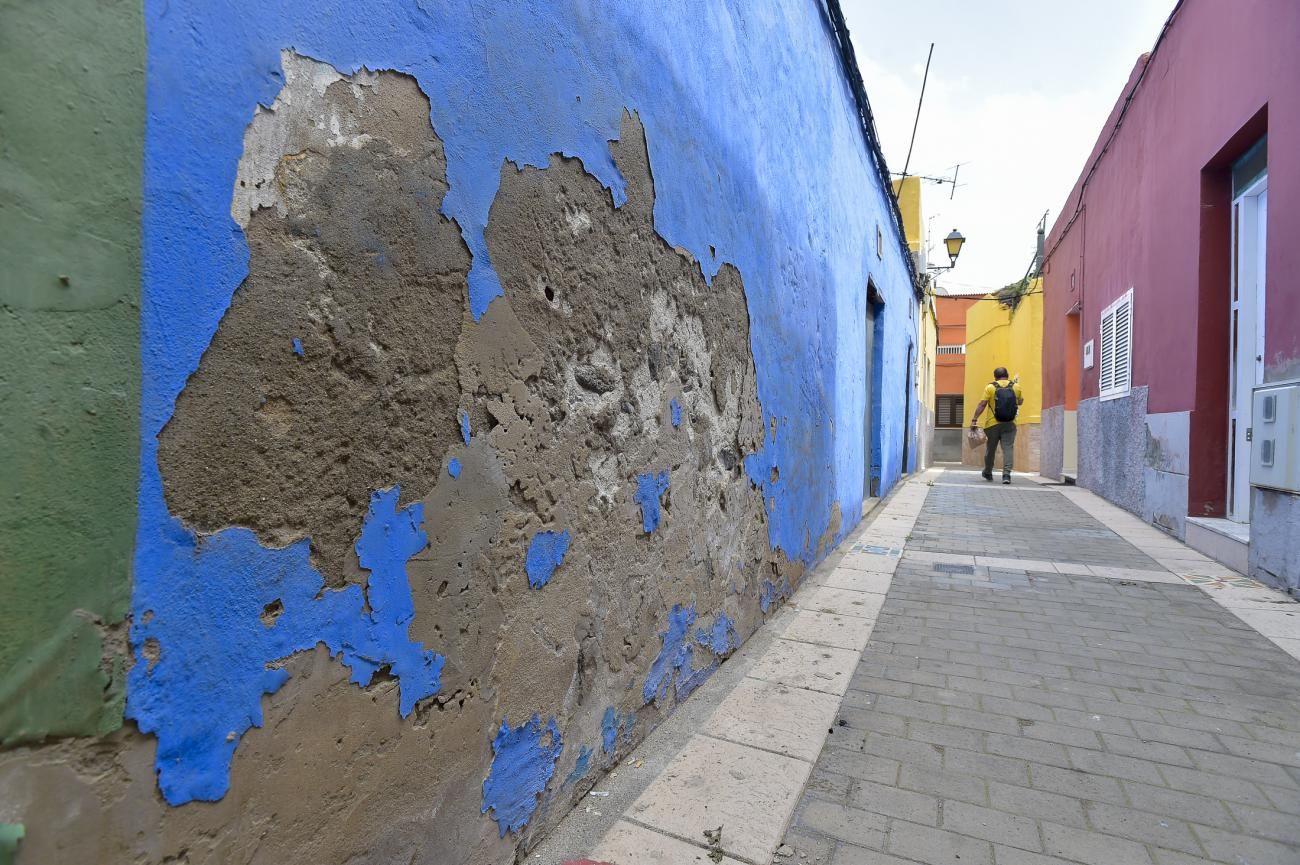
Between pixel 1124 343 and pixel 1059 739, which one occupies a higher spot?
pixel 1124 343

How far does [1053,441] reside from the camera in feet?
41.2

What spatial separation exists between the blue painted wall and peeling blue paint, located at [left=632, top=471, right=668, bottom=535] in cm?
73

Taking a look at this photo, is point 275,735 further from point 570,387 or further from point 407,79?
point 407,79

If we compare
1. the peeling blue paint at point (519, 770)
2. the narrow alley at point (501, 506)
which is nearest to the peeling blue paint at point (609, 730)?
the narrow alley at point (501, 506)

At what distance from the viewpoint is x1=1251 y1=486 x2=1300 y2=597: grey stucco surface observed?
3974 millimetres

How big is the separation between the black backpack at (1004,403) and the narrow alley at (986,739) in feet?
23.0

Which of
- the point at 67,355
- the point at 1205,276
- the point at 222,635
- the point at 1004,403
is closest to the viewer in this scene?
the point at 67,355

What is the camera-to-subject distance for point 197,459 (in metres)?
0.97

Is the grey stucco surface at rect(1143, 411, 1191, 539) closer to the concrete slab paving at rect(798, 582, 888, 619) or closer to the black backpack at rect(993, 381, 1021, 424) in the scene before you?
the concrete slab paving at rect(798, 582, 888, 619)

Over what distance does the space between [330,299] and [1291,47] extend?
19.0 feet

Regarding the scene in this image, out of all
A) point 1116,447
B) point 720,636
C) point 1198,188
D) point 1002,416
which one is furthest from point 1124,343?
point 720,636

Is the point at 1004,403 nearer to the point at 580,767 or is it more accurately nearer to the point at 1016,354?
the point at 1016,354

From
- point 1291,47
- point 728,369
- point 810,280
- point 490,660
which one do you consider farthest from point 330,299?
point 1291,47

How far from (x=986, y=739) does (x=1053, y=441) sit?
39.2 ft
